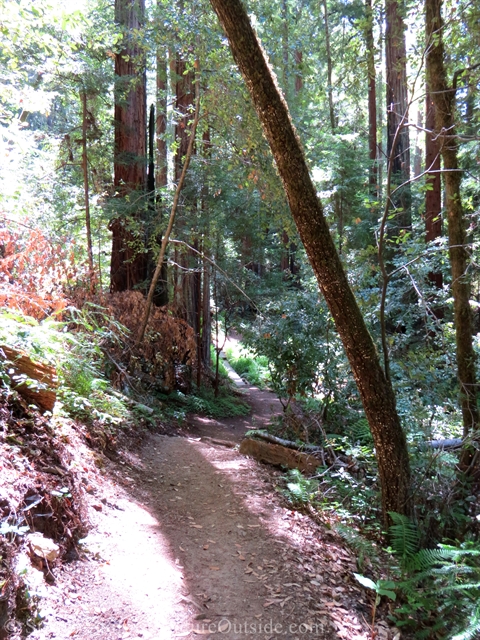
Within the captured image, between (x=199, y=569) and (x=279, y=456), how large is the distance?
3077 millimetres

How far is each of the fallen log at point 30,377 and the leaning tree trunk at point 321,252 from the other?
250 centimetres

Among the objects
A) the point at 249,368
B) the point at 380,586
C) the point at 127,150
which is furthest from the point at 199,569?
the point at 249,368

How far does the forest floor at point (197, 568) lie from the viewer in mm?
2783

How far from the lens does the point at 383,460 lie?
432 cm

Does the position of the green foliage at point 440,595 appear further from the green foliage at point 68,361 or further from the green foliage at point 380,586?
the green foliage at point 68,361

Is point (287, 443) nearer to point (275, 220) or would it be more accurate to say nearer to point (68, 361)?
point (68, 361)

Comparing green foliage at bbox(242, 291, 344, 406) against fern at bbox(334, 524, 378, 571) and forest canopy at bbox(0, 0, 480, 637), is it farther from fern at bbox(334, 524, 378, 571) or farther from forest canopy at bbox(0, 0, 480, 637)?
fern at bbox(334, 524, 378, 571)

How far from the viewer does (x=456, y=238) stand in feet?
17.7

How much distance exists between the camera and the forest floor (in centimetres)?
278

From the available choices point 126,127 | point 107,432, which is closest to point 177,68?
point 126,127

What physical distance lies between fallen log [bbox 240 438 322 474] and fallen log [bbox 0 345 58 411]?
3608 mm

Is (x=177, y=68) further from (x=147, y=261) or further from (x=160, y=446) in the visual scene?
(x=160, y=446)

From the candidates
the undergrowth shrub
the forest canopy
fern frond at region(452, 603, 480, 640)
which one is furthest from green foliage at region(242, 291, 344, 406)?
fern frond at region(452, 603, 480, 640)

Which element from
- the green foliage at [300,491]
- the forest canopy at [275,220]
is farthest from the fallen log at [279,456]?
the green foliage at [300,491]
